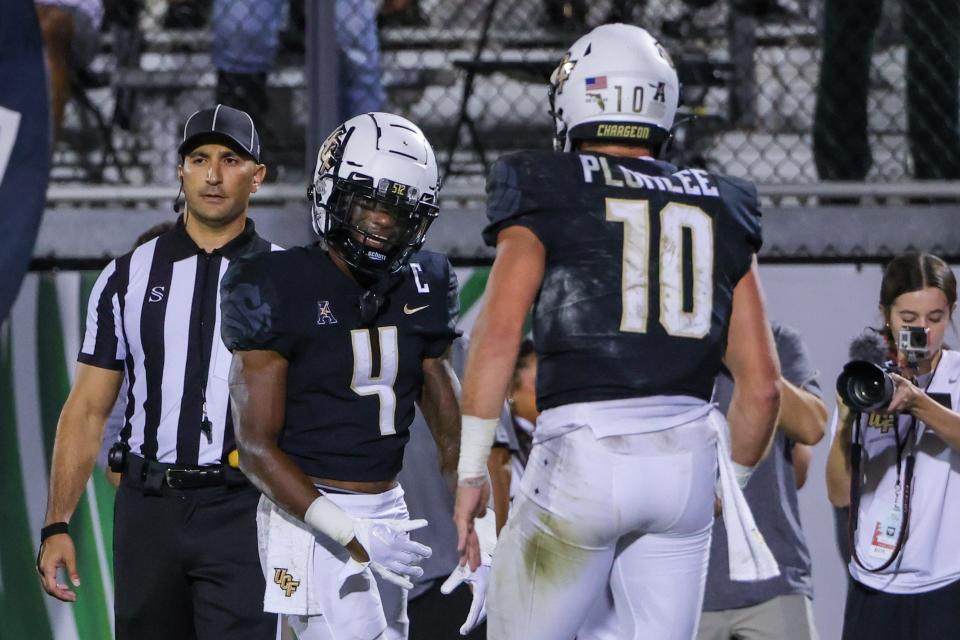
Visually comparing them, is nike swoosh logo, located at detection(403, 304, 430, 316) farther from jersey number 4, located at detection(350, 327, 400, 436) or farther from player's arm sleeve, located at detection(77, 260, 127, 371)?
player's arm sleeve, located at detection(77, 260, 127, 371)

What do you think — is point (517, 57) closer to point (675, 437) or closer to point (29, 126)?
Answer: point (29, 126)

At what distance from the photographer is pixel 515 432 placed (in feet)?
14.7

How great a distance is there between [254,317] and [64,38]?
10.7 ft

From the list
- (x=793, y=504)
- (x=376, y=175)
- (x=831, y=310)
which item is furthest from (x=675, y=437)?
(x=831, y=310)

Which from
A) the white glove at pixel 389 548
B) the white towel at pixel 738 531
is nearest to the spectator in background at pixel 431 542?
the white glove at pixel 389 548

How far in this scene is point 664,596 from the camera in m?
2.81

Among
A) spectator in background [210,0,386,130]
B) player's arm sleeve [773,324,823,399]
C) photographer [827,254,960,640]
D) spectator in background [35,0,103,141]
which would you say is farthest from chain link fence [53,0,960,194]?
photographer [827,254,960,640]

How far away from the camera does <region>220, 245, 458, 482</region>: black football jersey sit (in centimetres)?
305

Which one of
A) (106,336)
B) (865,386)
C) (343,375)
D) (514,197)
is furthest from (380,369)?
(865,386)

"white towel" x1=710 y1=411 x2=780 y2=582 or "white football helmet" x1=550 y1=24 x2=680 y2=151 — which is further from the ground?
"white football helmet" x1=550 y1=24 x2=680 y2=151

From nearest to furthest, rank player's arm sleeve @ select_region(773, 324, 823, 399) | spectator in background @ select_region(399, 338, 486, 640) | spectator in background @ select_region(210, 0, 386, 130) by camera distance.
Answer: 1. player's arm sleeve @ select_region(773, 324, 823, 399)
2. spectator in background @ select_region(399, 338, 486, 640)
3. spectator in background @ select_region(210, 0, 386, 130)

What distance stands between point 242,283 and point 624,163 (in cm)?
88

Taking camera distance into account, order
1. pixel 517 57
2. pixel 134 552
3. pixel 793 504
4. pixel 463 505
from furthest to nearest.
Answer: pixel 517 57, pixel 793 504, pixel 134 552, pixel 463 505

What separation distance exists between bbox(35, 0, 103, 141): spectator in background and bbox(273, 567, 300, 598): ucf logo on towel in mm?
3105
